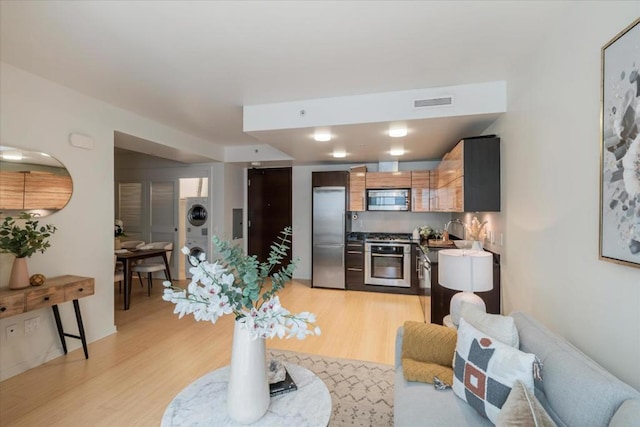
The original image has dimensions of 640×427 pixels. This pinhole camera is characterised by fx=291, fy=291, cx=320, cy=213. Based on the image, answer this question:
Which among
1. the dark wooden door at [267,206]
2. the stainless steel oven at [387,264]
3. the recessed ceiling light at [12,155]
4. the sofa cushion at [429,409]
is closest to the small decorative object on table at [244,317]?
the sofa cushion at [429,409]

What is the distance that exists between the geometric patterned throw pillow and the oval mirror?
3475mm

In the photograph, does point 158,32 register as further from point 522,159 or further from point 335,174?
point 335,174

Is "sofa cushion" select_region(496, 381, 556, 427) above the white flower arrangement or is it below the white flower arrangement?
below

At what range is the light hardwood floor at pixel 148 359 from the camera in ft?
6.64

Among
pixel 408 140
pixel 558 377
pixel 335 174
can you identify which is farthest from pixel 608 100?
pixel 335 174

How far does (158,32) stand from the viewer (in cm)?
192

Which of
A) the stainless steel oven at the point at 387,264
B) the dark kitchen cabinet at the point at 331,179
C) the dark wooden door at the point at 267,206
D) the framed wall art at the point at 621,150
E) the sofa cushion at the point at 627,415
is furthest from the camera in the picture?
the dark wooden door at the point at 267,206

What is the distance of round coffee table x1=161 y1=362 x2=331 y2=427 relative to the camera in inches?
47.9

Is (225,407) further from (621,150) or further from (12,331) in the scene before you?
(12,331)

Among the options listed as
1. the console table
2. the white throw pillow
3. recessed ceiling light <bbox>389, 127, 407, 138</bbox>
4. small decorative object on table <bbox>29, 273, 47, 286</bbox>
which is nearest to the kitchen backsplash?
recessed ceiling light <bbox>389, 127, 407, 138</bbox>

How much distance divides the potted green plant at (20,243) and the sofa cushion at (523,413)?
10.9 feet

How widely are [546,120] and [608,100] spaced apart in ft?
2.06

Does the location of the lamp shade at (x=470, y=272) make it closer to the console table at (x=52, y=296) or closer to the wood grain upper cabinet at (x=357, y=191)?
the wood grain upper cabinet at (x=357, y=191)

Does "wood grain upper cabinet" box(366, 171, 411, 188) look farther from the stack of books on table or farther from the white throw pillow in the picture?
the stack of books on table
